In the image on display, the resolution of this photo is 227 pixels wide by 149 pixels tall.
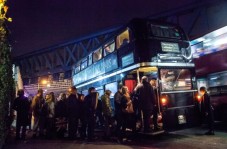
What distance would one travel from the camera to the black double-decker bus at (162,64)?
8.26 m

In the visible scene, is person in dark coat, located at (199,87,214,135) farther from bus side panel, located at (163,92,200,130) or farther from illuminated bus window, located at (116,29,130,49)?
illuminated bus window, located at (116,29,130,49)

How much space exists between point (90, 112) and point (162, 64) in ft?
9.99

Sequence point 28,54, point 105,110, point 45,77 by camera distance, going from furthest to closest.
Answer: point 28,54, point 45,77, point 105,110

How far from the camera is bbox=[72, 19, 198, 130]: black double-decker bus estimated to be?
8258mm

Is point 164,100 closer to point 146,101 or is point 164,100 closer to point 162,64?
point 146,101

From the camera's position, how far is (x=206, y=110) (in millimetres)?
8422

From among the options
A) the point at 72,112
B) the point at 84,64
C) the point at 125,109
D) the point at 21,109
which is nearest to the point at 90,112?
the point at 72,112

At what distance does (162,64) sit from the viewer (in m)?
8.34

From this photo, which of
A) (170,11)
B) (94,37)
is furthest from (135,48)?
(94,37)

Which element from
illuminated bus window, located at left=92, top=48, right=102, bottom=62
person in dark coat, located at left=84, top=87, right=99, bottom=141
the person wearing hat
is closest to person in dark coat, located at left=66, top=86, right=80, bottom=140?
person in dark coat, located at left=84, top=87, right=99, bottom=141

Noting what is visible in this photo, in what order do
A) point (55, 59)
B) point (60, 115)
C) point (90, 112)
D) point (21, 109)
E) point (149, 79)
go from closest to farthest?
point (90, 112) → point (21, 109) → point (149, 79) → point (60, 115) → point (55, 59)

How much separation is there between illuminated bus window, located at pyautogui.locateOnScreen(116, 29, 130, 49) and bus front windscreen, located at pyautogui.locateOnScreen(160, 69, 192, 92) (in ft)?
5.58

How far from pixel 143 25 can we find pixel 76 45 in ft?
77.5

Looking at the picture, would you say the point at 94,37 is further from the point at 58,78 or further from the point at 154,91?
the point at 154,91
